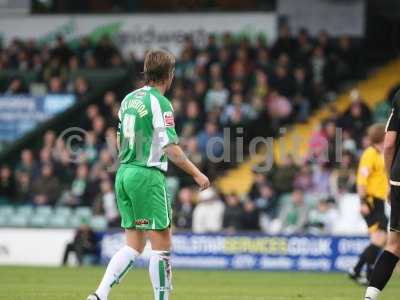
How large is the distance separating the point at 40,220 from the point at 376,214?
31.0 feet

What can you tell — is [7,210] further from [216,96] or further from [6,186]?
[216,96]

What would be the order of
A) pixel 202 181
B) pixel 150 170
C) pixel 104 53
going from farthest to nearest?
pixel 104 53
pixel 150 170
pixel 202 181

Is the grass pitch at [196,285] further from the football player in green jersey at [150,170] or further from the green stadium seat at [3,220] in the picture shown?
the green stadium seat at [3,220]

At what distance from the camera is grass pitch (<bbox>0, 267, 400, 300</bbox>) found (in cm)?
1214

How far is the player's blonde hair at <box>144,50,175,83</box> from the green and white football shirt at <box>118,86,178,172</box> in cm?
13

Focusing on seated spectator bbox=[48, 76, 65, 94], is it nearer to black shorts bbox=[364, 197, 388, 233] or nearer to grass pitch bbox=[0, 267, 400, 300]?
grass pitch bbox=[0, 267, 400, 300]

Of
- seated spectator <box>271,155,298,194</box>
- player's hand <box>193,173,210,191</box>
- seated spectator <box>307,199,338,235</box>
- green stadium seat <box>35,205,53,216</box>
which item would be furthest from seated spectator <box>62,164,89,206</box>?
player's hand <box>193,173,210,191</box>

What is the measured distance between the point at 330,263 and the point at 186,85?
7.02 meters

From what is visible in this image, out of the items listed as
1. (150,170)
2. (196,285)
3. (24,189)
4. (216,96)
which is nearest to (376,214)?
(196,285)

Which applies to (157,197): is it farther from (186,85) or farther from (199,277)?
(186,85)

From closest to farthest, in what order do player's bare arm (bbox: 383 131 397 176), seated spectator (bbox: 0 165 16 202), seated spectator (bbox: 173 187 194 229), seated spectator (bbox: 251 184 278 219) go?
player's bare arm (bbox: 383 131 397 176), seated spectator (bbox: 251 184 278 219), seated spectator (bbox: 173 187 194 229), seated spectator (bbox: 0 165 16 202)

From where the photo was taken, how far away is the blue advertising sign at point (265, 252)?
61.2 ft

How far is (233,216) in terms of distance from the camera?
65.7 ft

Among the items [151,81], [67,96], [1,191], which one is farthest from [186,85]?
[151,81]
